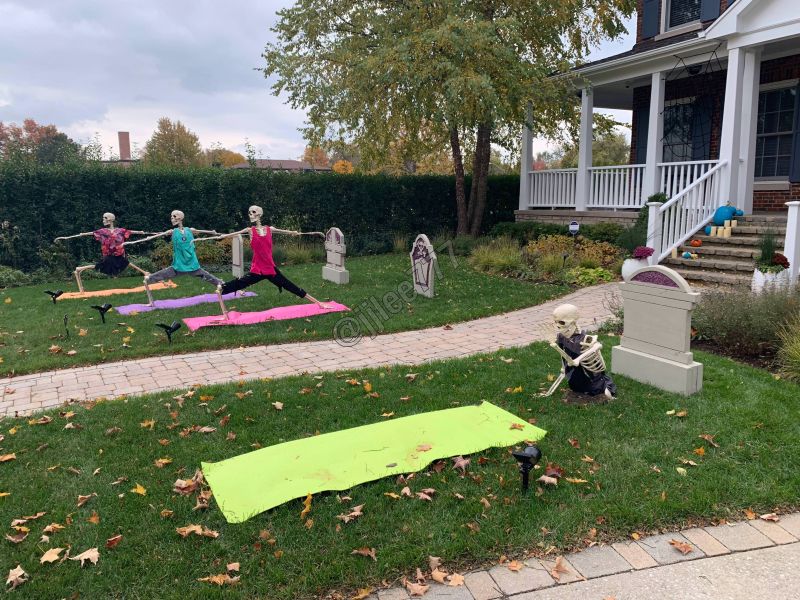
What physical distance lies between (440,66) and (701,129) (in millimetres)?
6844

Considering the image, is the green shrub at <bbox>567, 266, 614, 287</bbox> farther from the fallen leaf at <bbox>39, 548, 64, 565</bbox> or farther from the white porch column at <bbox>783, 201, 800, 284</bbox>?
the fallen leaf at <bbox>39, 548, 64, 565</bbox>

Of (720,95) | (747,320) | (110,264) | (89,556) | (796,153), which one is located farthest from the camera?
(720,95)

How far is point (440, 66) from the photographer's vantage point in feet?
43.9

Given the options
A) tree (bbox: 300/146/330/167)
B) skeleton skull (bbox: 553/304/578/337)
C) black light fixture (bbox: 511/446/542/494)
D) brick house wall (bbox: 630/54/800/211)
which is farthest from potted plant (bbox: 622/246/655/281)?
tree (bbox: 300/146/330/167)

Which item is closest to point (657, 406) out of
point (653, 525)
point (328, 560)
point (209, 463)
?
point (653, 525)

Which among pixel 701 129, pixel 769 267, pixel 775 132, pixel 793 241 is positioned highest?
pixel 701 129

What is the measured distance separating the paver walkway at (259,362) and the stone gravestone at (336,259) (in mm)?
4083

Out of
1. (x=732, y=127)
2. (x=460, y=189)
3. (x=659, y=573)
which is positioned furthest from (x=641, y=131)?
(x=659, y=573)

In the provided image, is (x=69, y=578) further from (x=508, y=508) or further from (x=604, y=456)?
(x=604, y=456)

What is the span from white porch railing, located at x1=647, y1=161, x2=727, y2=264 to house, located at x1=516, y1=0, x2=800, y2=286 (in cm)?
2

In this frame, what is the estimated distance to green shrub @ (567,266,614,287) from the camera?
11773 millimetres

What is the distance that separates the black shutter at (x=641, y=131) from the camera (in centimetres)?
1636

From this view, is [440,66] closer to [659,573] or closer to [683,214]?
[683,214]

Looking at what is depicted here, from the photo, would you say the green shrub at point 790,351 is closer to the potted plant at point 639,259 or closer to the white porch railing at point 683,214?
the potted plant at point 639,259
